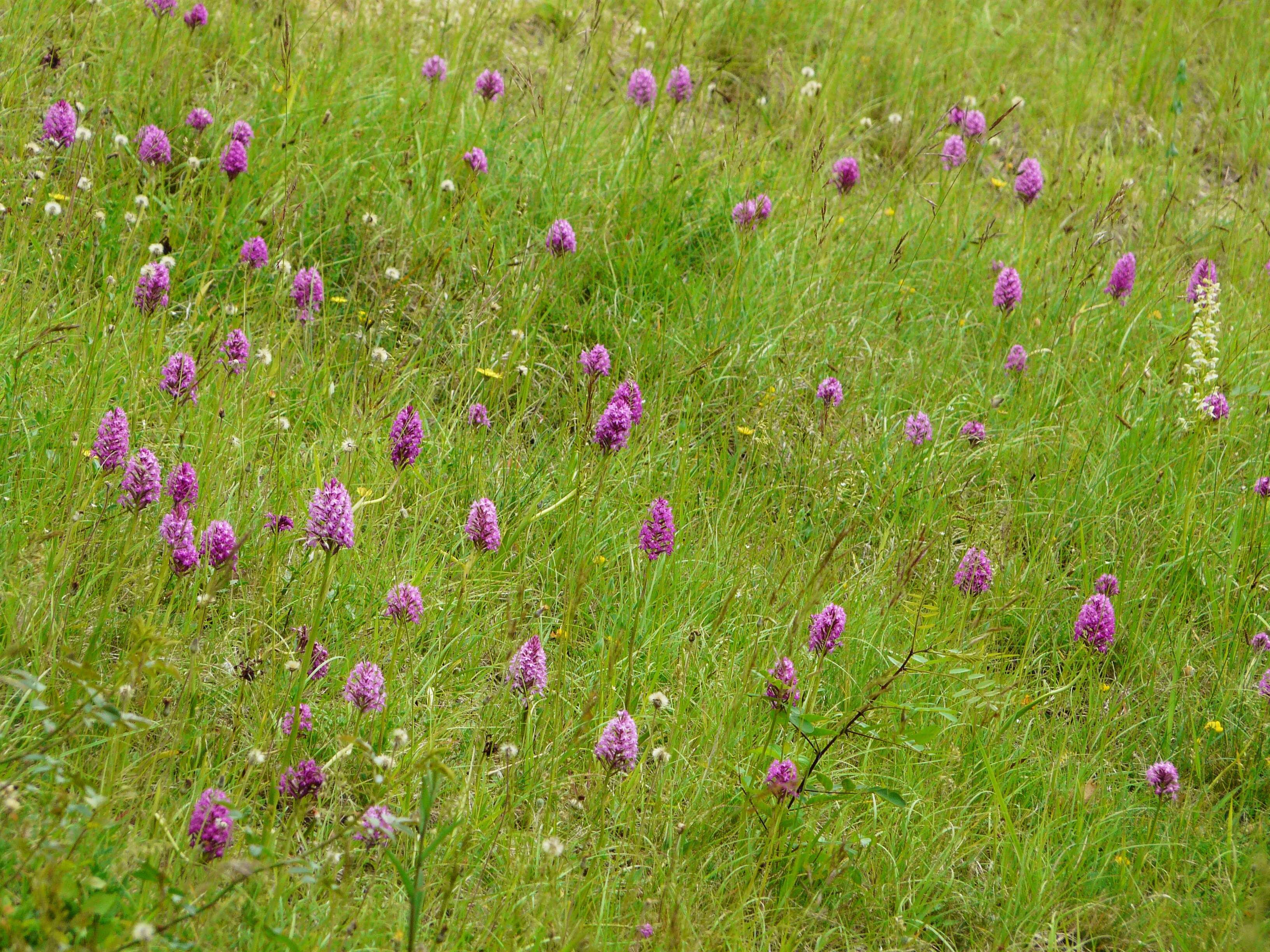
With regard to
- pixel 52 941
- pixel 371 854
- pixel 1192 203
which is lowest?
pixel 371 854

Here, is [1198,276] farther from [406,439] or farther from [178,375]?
[178,375]

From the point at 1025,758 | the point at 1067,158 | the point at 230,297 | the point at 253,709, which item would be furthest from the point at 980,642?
the point at 1067,158

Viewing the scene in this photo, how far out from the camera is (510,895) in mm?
1948

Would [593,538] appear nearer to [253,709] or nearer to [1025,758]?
[253,709]

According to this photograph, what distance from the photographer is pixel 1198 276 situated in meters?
4.05

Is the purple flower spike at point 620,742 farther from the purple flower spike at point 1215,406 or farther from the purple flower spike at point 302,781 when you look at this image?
the purple flower spike at point 1215,406

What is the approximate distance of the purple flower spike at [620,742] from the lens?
215 cm

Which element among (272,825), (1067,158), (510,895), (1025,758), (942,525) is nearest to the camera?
(272,825)

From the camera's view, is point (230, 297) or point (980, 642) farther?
point (230, 297)

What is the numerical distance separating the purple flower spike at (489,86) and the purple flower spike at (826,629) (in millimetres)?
2410

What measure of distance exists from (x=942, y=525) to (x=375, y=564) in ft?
5.17

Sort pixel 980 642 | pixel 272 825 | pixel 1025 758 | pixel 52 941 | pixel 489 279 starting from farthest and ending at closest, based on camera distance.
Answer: pixel 489 279 → pixel 980 642 → pixel 1025 758 → pixel 272 825 → pixel 52 941

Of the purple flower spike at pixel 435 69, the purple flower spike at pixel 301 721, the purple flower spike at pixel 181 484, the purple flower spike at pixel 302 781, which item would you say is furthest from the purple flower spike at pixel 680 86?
the purple flower spike at pixel 302 781

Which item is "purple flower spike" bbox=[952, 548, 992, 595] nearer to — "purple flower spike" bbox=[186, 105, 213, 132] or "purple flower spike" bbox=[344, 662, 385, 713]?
"purple flower spike" bbox=[344, 662, 385, 713]
